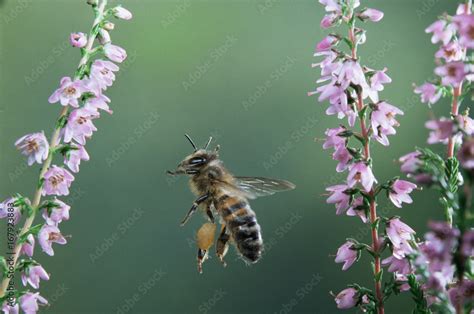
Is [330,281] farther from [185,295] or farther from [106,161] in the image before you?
[106,161]

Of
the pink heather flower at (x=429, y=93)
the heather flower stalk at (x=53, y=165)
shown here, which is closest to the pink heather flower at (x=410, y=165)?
the pink heather flower at (x=429, y=93)

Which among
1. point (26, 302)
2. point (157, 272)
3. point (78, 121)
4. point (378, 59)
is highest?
point (378, 59)

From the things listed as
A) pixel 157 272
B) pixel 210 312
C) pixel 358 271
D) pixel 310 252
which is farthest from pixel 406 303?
pixel 157 272

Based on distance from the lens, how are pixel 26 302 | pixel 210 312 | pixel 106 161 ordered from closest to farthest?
pixel 26 302
pixel 210 312
pixel 106 161

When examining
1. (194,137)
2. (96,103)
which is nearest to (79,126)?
(96,103)

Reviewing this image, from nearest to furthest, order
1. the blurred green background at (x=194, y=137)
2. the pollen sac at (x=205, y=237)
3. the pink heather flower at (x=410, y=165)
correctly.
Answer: the pink heather flower at (x=410, y=165)
the pollen sac at (x=205, y=237)
the blurred green background at (x=194, y=137)

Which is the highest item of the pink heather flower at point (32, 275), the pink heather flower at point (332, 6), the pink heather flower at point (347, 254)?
the pink heather flower at point (332, 6)

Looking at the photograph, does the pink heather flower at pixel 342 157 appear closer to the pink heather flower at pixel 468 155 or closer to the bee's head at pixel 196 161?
the pink heather flower at pixel 468 155

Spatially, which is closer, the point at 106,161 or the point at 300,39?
the point at 106,161
